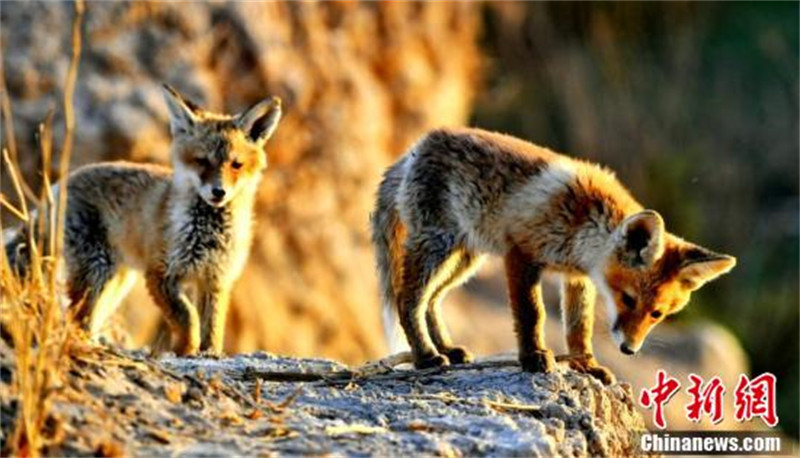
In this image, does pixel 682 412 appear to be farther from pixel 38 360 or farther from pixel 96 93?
pixel 38 360

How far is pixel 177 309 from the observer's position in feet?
30.9

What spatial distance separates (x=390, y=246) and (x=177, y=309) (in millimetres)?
1310

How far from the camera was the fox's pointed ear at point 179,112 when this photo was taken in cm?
996

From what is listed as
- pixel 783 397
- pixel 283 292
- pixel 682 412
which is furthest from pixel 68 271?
pixel 783 397

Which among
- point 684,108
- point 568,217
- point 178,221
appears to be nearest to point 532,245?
point 568,217

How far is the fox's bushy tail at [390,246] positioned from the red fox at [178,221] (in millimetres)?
1099

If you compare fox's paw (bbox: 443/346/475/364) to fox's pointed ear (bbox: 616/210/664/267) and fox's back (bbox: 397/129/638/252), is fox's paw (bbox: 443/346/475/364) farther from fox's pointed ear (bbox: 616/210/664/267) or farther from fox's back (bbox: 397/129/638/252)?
fox's pointed ear (bbox: 616/210/664/267)

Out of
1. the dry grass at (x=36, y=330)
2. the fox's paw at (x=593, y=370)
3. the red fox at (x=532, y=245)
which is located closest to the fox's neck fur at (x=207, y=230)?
the red fox at (x=532, y=245)

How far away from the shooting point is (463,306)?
17.2 metres

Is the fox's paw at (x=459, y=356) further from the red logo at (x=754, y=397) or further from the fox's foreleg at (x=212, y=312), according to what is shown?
the red logo at (x=754, y=397)

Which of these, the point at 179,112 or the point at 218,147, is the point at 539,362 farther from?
the point at 179,112

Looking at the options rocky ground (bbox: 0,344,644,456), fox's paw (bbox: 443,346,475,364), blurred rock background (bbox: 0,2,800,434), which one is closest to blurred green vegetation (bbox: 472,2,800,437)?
blurred rock background (bbox: 0,2,800,434)

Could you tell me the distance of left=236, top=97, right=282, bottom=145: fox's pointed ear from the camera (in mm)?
9914

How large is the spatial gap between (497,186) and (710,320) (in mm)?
10029
